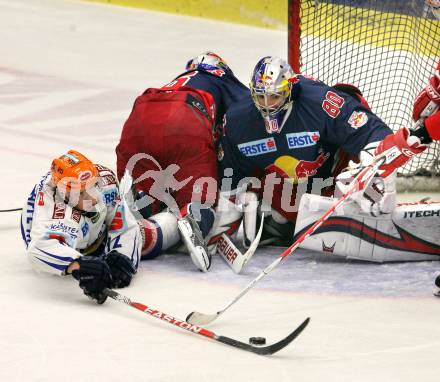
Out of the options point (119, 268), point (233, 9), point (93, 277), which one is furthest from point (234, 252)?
point (233, 9)

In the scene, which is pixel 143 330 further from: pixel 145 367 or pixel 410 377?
pixel 410 377

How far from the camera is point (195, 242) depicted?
189 inches

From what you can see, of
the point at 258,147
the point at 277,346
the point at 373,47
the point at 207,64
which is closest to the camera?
the point at 277,346

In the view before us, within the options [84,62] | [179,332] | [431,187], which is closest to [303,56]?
[431,187]

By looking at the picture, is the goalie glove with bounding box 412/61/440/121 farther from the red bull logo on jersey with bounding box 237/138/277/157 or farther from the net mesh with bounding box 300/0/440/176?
the red bull logo on jersey with bounding box 237/138/277/157

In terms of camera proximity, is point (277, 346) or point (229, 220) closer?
point (277, 346)

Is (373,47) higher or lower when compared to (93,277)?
higher

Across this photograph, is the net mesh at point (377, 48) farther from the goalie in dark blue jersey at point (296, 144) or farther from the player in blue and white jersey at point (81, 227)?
the player in blue and white jersey at point (81, 227)

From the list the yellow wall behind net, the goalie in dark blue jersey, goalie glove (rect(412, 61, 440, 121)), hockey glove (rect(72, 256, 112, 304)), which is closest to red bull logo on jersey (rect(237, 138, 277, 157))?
the goalie in dark blue jersey

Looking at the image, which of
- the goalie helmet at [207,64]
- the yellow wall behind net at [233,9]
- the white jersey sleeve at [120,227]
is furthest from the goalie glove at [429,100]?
the yellow wall behind net at [233,9]

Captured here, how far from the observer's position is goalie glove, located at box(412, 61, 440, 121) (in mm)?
5148

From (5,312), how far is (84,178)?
1.88 ft

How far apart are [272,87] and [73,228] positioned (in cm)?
99

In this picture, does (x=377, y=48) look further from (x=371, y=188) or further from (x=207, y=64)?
(x=371, y=188)
